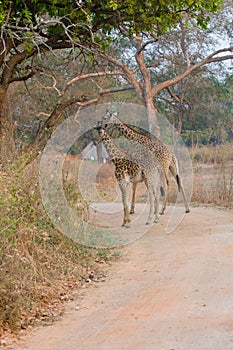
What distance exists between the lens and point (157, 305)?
19.4ft

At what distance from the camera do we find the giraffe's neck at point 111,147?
38.4 feet

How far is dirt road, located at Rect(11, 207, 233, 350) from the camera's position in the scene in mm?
4832

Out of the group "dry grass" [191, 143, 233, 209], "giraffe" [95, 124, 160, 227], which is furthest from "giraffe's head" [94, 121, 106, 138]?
"dry grass" [191, 143, 233, 209]

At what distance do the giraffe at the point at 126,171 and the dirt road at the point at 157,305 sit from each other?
2.27 meters

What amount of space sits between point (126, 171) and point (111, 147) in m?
0.59

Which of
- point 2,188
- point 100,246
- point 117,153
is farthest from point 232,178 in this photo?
point 2,188

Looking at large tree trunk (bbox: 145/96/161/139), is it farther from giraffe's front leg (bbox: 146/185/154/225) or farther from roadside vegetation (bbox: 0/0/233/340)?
giraffe's front leg (bbox: 146/185/154/225)

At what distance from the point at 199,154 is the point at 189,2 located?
868cm

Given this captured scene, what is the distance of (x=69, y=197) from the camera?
8.55 metres

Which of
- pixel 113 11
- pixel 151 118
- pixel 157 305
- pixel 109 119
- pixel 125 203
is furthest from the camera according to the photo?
pixel 151 118

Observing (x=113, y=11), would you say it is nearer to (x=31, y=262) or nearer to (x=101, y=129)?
(x=101, y=129)

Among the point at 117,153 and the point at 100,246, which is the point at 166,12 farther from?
the point at 100,246

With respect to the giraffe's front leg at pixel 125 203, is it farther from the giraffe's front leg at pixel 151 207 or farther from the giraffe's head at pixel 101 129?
the giraffe's head at pixel 101 129

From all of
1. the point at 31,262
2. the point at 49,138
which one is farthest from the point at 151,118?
the point at 31,262
